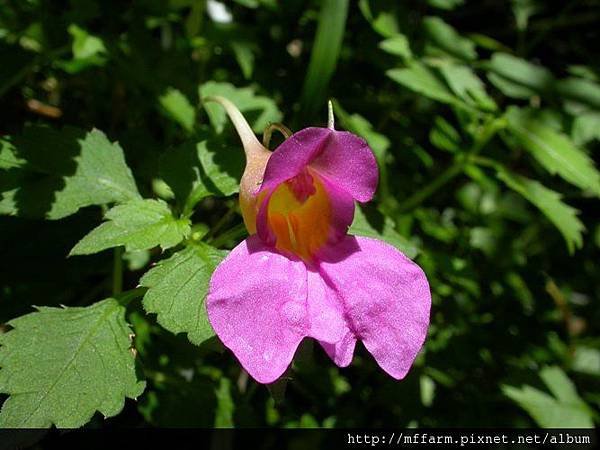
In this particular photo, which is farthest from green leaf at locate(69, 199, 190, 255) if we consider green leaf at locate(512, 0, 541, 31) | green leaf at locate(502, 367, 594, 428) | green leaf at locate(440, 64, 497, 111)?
green leaf at locate(512, 0, 541, 31)

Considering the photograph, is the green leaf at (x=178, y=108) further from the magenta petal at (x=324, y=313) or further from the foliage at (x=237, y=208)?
A: the magenta petal at (x=324, y=313)

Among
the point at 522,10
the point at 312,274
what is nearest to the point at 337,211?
the point at 312,274

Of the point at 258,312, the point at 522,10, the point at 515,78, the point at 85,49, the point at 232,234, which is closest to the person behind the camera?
the point at 258,312

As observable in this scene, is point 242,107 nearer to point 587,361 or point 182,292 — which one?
point 182,292

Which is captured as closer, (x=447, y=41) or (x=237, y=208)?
(x=237, y=208)

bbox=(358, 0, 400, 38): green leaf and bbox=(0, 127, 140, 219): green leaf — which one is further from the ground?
bbox=(358, 0, 400, 38): green leaf

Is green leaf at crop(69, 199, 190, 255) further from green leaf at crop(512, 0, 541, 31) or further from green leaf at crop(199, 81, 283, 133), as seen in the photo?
green leaf at crop(512, 0, 541, 31)
